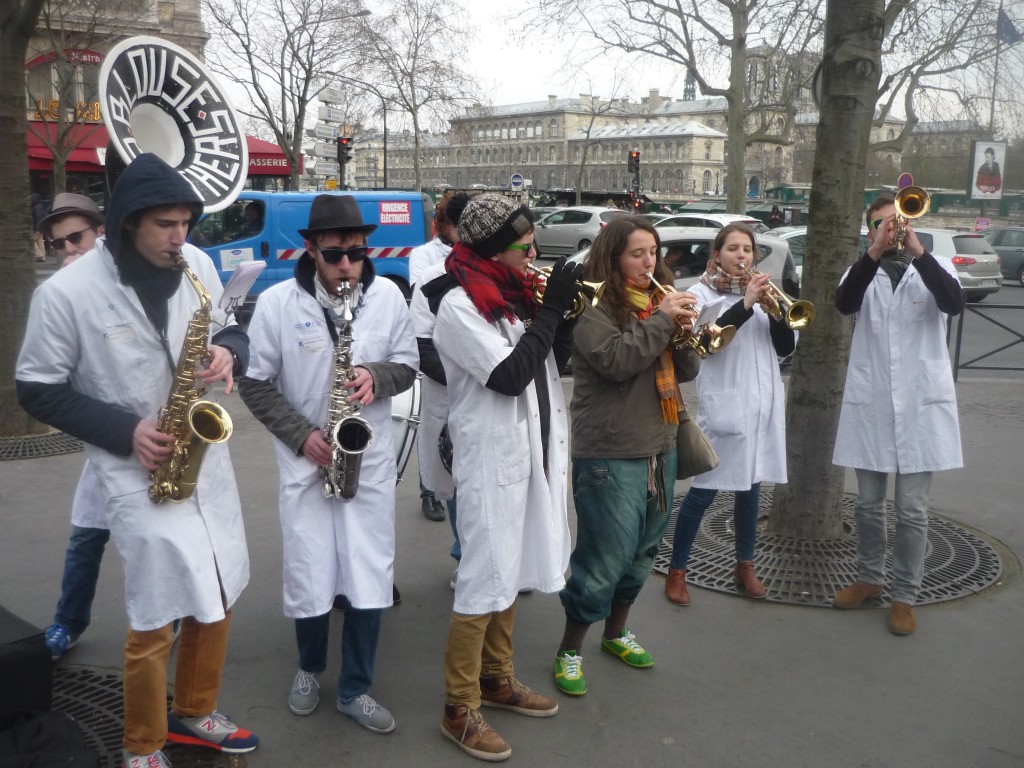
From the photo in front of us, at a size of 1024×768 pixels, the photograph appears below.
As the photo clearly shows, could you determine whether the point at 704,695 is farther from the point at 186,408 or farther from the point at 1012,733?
the point at 186,408

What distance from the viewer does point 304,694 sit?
11.2 feet

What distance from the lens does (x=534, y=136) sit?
415 feet

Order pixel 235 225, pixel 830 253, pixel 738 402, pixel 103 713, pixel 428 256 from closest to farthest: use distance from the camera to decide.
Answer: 1. pixel 103 713
2. pixel 738 402
3. pixel 830 253
4. pixel 428 256
5. pixel 235 225

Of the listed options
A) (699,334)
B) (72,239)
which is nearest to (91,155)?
(72,239)

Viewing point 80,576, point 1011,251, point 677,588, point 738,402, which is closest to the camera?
point 80,576

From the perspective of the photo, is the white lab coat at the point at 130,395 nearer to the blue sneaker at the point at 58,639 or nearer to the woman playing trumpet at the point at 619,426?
the blue sneaker at the point at 58,639

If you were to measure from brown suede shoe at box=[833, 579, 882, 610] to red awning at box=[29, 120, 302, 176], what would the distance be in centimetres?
2669

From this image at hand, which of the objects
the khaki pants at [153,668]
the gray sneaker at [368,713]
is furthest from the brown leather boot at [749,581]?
the khaki pants at [153,668]

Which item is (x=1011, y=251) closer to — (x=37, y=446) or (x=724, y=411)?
(x=724, y=411)

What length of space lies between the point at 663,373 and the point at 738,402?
899mm

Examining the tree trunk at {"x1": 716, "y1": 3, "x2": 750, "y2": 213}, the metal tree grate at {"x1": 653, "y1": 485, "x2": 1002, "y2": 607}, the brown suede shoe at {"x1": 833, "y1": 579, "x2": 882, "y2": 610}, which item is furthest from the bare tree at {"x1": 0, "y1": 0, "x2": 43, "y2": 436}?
the tree trunk at {"x1": 716, "y1": 3, "x2": 750, "y2": 213}

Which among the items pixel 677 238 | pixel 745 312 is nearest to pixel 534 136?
pixel 677 238

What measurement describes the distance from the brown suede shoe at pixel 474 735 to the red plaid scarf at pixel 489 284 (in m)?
1.36

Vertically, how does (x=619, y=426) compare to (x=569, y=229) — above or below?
below
